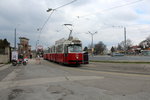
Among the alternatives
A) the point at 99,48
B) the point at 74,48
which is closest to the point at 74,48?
the point at 74,48

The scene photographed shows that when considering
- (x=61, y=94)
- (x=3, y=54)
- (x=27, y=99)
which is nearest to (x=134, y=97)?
(x=61, y=94)

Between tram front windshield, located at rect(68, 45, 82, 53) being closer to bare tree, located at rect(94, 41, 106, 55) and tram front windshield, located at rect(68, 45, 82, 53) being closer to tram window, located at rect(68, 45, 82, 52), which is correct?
tram window, located at rect(68, 45, 82, 52)

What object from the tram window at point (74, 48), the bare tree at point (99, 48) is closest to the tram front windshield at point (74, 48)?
the tram window at point (74, 48)

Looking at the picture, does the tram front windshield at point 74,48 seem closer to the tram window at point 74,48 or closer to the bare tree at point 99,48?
the tram window at point 74,48

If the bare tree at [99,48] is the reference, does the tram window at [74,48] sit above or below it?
below

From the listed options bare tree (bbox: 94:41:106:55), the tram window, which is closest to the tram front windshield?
the tram window

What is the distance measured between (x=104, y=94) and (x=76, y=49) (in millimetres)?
15792

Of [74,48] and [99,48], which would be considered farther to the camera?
[99,48]

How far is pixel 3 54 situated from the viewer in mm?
34781

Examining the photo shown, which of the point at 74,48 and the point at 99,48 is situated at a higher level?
the point at 99,48

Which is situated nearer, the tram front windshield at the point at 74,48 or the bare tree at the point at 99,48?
the tram front windshield at the point at 74,48

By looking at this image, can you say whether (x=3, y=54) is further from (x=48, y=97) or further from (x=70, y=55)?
(x=48, y=97)

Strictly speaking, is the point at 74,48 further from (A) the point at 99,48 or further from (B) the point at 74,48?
(A) the point at 99,48

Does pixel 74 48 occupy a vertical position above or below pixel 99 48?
below
